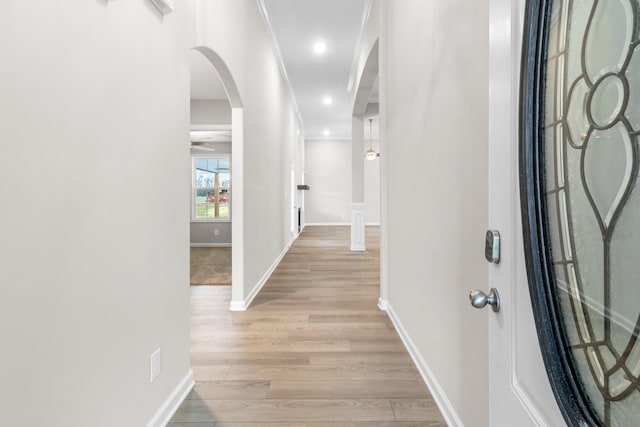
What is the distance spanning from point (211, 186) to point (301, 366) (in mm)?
6755

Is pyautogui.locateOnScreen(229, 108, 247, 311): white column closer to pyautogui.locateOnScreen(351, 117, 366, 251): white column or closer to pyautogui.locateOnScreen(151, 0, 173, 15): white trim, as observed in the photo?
pyautogui.locateOnScreen(151, 0, 173, 15): white trim

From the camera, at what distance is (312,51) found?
503 centimetres

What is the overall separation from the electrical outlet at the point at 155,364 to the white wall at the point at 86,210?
35mm

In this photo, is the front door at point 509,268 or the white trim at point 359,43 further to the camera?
the white trim at point 359,43

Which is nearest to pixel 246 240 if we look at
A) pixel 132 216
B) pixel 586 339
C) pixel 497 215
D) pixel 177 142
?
pixel 177 142

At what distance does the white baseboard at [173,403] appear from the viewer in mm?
1516

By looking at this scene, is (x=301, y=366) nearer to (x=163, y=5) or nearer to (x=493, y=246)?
(x=493, y=246)

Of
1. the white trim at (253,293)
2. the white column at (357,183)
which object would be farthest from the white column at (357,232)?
the white trim at (253,293)

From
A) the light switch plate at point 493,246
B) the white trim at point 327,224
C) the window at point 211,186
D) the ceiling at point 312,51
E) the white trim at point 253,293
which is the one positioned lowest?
the white trim at point 253,293

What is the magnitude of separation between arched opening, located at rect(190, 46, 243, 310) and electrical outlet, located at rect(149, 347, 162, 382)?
1.56m

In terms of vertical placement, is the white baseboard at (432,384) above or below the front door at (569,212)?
below

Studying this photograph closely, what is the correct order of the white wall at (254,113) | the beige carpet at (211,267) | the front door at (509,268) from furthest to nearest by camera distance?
the beige carpet at (211,267)
the white wall at (254,113)
the front door at (509,268)

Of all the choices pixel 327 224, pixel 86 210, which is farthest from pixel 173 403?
pixel 327 224

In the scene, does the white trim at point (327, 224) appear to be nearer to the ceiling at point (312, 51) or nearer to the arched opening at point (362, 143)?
the ceiling at point (312, 51)
